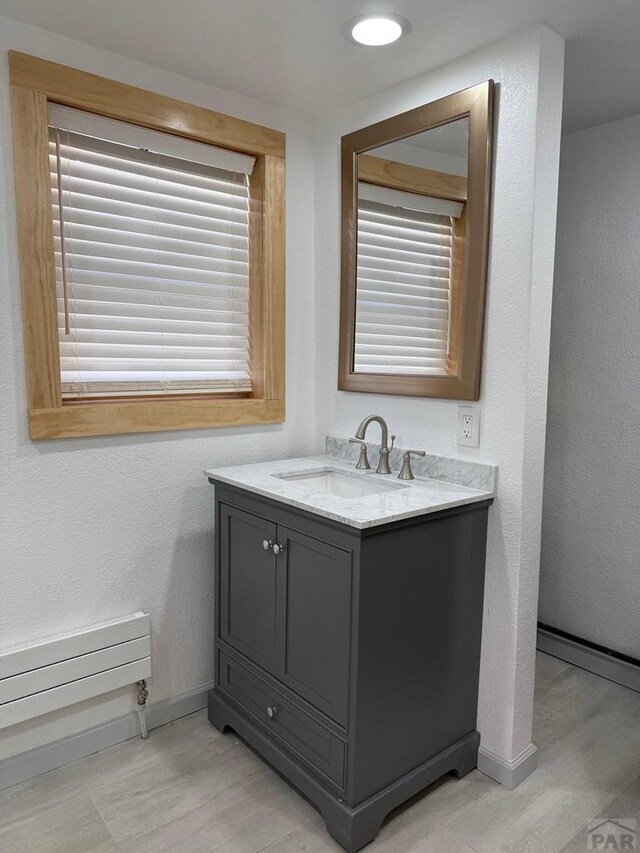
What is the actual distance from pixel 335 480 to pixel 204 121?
139 cm

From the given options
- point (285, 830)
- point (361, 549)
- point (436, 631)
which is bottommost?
point (285, 830)

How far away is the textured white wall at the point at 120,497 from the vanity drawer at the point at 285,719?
0.80ft

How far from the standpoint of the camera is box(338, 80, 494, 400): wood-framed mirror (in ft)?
6.22

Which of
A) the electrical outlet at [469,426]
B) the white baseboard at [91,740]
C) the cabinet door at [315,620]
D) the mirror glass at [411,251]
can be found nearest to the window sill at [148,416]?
the mirror glass at [411,251]

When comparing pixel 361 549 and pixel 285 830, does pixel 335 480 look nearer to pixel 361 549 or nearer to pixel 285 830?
pixel 361 549

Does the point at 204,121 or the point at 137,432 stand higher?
the point at 204,121

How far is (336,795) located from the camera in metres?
1.70

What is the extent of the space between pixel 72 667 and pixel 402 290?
1713mm

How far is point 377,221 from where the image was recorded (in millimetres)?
2250

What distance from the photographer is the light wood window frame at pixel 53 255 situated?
1809 millimetres

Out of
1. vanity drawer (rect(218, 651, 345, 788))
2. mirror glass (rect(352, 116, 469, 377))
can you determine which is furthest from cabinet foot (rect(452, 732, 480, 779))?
mirror glass (rect(352, 116, 469, 377))

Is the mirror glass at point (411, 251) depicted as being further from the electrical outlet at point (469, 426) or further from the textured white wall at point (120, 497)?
the textured white wall at point (120, 497)

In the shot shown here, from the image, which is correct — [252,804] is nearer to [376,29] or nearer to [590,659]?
[590,659]

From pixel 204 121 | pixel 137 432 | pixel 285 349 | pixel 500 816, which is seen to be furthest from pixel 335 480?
pixel 204 121
